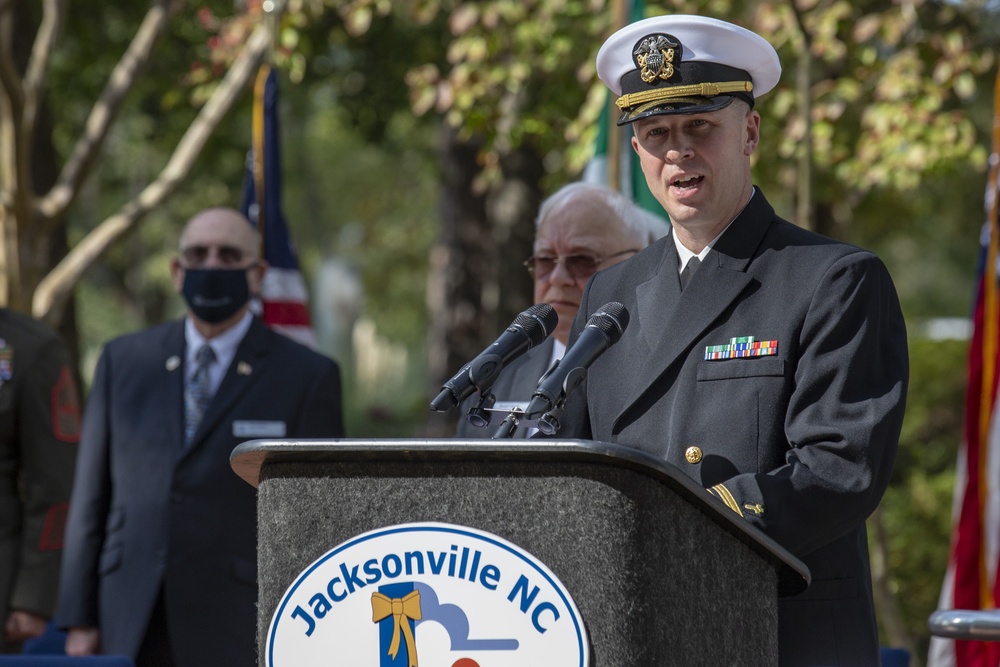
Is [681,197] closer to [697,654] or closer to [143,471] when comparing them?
[697,654]

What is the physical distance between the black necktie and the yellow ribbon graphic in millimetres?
971

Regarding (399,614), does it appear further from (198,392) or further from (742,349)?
(198,392)

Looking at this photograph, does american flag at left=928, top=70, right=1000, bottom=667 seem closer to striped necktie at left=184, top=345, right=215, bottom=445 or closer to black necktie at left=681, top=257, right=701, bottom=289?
striped necktie at left=184, top=345, right=215, bottom=445

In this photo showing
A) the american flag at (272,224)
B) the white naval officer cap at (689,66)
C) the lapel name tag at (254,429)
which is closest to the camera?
the white naval officer cap at (689,66)

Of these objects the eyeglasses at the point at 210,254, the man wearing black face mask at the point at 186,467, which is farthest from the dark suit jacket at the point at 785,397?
the eyeglasses at the point at 210,254

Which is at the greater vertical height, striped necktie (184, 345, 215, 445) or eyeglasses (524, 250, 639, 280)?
eyeglasses (524, 250, 639, 280)

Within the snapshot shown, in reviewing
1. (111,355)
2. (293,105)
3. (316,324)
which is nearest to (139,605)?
(111,355)

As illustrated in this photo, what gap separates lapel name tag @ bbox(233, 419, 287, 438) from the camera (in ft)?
16.3

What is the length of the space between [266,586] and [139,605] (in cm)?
278

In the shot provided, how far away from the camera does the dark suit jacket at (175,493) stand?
15.6 ft

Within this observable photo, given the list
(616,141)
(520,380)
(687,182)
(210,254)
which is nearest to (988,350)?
(616,141)

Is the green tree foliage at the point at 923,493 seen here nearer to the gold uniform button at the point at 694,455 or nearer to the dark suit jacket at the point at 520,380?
the dark suit jacket at the point at 520,380

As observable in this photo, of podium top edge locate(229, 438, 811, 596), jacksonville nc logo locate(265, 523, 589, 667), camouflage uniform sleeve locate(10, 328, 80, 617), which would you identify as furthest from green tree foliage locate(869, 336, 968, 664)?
jacksonville nc logo locate(265, 523, 589, 667)

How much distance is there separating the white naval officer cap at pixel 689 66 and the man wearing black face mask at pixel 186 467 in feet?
7.23
